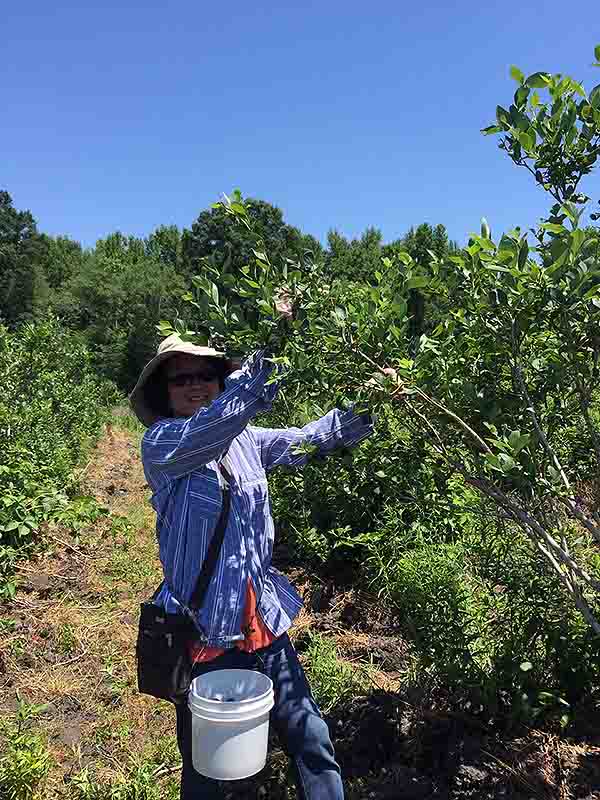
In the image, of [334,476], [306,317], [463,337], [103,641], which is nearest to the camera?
[306,317]

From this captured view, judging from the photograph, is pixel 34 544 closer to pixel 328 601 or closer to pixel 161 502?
pixel 328 601

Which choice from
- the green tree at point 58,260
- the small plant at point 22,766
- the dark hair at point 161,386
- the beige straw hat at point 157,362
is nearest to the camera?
the beige straw hat at point 157,362

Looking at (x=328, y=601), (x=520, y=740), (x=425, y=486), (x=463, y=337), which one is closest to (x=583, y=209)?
(x=463, y=337)

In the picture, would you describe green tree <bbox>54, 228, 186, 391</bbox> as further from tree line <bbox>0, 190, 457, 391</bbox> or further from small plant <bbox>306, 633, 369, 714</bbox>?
small plant <bbox>306, 633, 369, 714</bbox>

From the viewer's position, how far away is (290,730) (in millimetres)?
1946

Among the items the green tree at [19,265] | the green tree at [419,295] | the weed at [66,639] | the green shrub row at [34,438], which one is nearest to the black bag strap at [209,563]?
the green tree at [419,295]

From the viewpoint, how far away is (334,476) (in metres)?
4.87

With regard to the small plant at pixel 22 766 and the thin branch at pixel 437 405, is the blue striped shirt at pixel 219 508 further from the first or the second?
the small plant at pixel 22 766

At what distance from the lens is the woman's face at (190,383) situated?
6.88ft

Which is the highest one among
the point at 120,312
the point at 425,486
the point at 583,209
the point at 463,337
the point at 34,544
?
the point at 120,312

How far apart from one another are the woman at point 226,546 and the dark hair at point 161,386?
3 cm

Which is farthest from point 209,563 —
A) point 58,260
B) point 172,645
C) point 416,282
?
point 58,260

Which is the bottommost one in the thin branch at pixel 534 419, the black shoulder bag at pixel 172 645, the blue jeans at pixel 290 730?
the blue jeans at pixel 290 730

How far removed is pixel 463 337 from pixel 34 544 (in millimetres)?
4543
